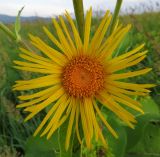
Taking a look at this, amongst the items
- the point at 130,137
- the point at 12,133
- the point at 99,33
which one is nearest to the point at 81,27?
the point at 99,33

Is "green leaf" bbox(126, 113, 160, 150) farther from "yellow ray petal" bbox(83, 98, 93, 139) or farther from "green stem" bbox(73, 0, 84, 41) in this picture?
"green stem" bbox(73, 0, 84, 41)

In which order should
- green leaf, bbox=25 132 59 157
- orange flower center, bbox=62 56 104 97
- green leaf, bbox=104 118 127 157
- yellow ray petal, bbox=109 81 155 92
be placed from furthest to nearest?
green leaf, bbox=25 132 59 157, green leaf, bbox=104 118 127 157, orange flower center, bbox=62 56 104 97, yellow ray petal, bbox=109 81 155 92

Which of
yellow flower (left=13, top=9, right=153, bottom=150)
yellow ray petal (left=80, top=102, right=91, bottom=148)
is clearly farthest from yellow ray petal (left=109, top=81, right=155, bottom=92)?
yellow ray petal (left=80, top=102, right=91, bottom=148)

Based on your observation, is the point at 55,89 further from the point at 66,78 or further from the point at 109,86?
the point at 109,86

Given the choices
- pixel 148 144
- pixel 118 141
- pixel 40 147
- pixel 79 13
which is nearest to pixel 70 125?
pixel 79 13

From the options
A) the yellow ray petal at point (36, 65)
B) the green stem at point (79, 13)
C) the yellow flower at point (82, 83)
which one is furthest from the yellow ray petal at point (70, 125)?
the green stem at point (79, 13)

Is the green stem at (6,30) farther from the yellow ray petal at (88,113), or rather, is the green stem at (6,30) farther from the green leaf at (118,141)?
the green leaf at (118,141)

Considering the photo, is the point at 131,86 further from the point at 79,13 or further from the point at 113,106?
the point at 79,13
